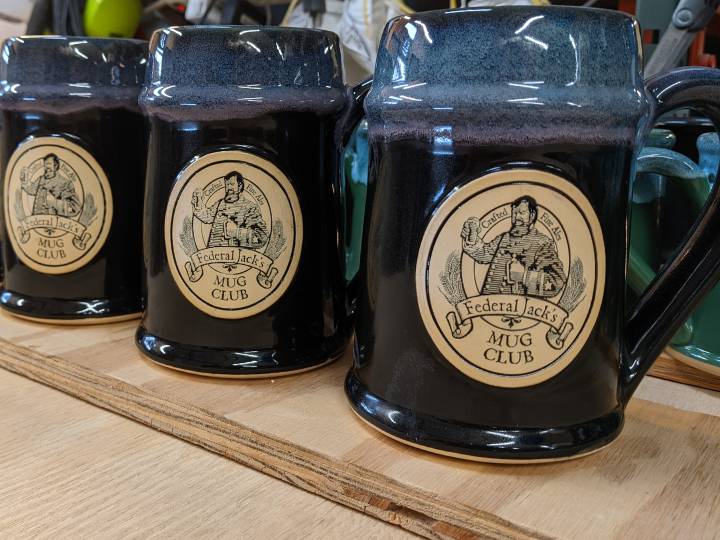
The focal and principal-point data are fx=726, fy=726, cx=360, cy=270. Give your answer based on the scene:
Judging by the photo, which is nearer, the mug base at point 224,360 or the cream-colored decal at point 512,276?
the cream-colored decal at point 512,276

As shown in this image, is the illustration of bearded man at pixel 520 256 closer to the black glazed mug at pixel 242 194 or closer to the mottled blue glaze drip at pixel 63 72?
the black glazed mug at pixel 242 194

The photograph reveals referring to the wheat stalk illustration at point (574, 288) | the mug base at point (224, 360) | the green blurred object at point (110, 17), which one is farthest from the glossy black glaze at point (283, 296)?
the green blurred object at point (110, 17)

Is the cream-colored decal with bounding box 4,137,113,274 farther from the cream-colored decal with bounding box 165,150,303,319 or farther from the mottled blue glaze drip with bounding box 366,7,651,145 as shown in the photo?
the mottled blue glaze drip with bounding box 366,7,651,145

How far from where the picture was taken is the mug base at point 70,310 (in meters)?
0.65

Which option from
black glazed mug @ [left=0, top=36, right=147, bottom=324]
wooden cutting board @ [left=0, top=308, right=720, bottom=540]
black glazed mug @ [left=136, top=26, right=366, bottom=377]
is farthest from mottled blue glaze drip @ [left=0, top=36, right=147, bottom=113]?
wooden cutting board @ [left=0, top=308, right=720, bottom=540]

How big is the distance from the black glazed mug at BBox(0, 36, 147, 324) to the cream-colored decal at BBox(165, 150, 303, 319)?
0.14 meters

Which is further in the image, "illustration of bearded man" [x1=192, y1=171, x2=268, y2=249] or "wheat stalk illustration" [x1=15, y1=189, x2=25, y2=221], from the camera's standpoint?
"wheat stalk illustration" [x1=15, y1=189, x2=25, y2=221]

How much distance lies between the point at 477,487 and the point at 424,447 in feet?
0.14

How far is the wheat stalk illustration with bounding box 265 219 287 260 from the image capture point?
0.51m

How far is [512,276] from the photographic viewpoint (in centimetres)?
39

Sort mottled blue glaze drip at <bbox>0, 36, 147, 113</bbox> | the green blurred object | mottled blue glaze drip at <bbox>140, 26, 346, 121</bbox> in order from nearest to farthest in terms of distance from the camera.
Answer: mottled blue glaze drip at <bbox>140, 26, 346, 121</bbox>, mottled blue glaze drip at <bbox>0, 36, 147, 113</bbox>, the green blurred object

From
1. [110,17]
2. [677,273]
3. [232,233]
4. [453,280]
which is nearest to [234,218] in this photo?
[232,233]

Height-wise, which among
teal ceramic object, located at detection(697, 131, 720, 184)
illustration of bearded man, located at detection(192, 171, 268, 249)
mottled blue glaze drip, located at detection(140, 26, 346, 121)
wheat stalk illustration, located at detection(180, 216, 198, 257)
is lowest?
wheat stalk illustration, located at detection(180, 216, 198, 257)

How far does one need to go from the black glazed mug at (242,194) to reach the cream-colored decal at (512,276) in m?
0.14
